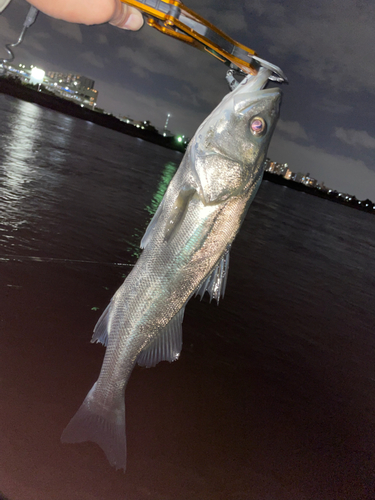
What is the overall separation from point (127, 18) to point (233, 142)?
104cm

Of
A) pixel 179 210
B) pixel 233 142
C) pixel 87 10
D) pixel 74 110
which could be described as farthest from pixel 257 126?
pixel 74 110

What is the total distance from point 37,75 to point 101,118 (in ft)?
305

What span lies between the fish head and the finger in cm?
75

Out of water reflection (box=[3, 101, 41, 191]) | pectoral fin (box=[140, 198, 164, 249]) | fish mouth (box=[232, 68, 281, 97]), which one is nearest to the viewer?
fish mouth (box=[232, 68, 281, 97])

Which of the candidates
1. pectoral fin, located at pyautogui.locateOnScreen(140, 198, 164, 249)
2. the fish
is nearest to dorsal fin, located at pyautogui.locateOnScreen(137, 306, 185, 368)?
the fish

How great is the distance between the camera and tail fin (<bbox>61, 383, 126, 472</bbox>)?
2105mm

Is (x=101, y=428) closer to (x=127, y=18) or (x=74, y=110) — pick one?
(x=127, y=18)

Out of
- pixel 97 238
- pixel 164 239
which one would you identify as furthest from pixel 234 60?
pixel 97 238

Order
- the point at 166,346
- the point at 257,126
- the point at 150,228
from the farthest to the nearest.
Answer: the point at 166,346 < the point at 150,228 < the point at 257,126

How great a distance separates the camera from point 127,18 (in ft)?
6.51

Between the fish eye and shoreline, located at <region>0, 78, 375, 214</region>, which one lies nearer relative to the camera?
the fish eye

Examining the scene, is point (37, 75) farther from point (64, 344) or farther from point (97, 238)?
point (64, 344)

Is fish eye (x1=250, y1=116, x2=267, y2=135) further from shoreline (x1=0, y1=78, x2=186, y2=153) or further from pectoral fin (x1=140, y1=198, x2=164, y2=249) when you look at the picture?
shoreline (x1=0, y1=78, x2=186, y2=153)

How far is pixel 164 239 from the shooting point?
2.01m
